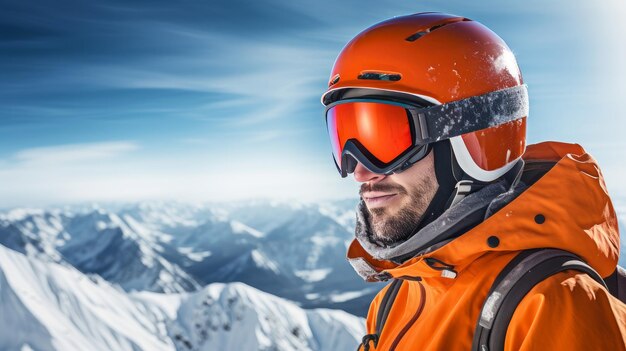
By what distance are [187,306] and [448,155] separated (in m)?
118

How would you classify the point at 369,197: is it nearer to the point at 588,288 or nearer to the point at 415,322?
the point at 415,322

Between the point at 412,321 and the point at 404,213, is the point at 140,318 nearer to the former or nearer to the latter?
the point at 412,321

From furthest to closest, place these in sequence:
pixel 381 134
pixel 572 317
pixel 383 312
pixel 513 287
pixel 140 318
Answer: pixel 140 318
pixel 383 312
pixel 381 134
pixel 513 287
pixel 572 317

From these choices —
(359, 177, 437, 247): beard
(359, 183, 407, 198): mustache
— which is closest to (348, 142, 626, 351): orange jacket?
(359, 177, 437, 247): beard

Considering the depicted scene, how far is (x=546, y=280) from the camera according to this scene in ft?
5.10

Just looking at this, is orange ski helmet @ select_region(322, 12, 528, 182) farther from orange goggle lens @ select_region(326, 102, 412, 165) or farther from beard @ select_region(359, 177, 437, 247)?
beard @ select_region(359, 177, 437, 247)

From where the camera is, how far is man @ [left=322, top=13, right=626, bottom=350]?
1.83 meters

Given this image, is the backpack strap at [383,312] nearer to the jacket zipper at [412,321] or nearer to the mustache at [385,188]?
the jacket zipper at [412,321]

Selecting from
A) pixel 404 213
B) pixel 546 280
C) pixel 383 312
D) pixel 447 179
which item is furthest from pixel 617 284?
pixel 383 312

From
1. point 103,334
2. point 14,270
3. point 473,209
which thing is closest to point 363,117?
point 473,209

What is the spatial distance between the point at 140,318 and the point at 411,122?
105390 mm

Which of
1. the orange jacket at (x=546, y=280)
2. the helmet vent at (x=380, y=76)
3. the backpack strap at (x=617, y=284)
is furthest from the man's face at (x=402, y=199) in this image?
the backpack strap at (x=617, y=284)

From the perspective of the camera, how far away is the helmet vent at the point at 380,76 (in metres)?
2.45

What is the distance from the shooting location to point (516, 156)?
8.14ft
